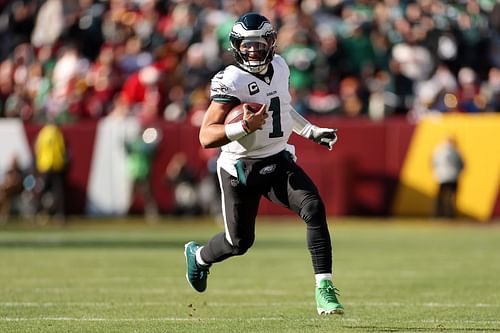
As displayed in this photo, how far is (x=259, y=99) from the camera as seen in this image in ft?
24.1

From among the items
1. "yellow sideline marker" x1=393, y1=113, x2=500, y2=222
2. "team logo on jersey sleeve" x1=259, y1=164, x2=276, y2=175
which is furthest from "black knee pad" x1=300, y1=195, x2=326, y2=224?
"yellow sideline marker" x1=393, y1=113, x2=500, y2=222

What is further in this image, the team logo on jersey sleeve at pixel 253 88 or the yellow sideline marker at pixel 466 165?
the yellow sideline marker at pixel 466 165

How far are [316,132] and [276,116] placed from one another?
0.87 ft

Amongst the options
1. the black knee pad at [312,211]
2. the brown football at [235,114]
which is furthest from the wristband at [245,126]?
the black knee pad at [312,211]

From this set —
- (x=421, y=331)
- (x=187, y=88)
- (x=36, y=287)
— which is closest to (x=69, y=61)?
(x=187, y=88)

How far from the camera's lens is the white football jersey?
7.27m

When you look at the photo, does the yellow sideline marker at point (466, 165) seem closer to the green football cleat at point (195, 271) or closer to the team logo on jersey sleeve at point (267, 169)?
the green football cleat at point (195, 271)

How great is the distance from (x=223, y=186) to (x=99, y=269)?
4.09m

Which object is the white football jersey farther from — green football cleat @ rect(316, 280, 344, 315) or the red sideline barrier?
the red sideline barrier

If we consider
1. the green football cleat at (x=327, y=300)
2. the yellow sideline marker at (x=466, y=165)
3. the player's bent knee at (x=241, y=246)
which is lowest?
the yellow sideline marker at (x=466, y=165)

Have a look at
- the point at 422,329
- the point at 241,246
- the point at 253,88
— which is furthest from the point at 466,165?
the point at 422,329

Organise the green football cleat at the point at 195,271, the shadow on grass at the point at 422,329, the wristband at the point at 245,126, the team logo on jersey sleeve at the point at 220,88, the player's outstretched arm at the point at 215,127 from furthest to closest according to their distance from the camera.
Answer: the green football cleat at the point at 195,271 < the team logo on jersey sleeve at the point at 220,88 < the player's outstretched arm at the point at 215,127 < the wristband at the point at 245,126 < the shadow on grass at the point at 422,329

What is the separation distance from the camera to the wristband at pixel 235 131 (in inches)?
275

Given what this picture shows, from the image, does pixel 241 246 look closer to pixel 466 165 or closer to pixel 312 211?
pixel 312 211
